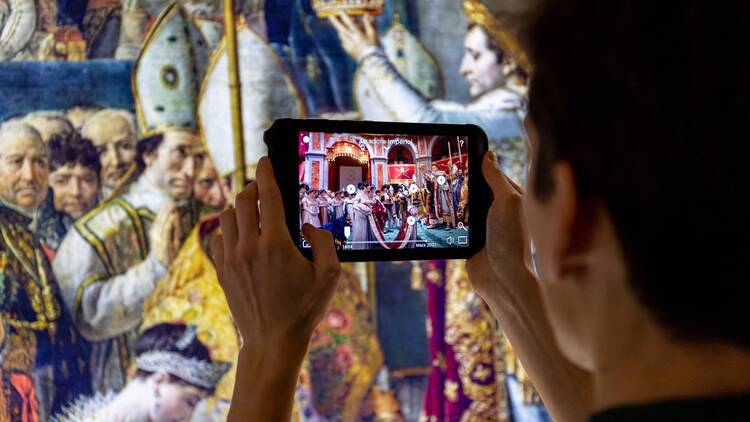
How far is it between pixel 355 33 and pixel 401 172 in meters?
1.80

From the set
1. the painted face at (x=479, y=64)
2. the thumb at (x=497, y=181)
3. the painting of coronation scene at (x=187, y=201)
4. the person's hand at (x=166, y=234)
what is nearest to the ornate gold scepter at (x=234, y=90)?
the painting of coronation scene at (x=187, y=201)

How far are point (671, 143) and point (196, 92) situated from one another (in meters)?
2.47

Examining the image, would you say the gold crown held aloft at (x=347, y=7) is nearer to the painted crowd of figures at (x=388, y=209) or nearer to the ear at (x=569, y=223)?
the painted crowd of figures at (x=388, y=209)

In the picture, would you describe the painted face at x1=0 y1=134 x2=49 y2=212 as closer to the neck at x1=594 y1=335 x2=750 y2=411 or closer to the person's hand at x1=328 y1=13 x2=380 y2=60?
the person's hand at x1=328 y1=13 x2=380 y2=60

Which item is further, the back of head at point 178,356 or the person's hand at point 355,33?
the person's hand at point 355,33

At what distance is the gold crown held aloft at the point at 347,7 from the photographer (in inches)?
112

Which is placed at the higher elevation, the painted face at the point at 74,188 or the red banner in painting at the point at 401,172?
the painted face at the point at 74,188

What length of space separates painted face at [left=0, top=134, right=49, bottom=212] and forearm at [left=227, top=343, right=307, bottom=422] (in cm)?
205

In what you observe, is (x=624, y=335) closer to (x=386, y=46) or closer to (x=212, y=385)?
(x=212, y=385)

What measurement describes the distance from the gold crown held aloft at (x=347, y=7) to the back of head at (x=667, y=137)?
2465 mm

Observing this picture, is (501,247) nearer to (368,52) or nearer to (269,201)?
(269,201)

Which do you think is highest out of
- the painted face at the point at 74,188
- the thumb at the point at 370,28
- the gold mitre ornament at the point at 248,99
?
the thumb at the point at 370,28

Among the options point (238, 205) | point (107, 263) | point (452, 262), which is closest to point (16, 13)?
point (107, 263)

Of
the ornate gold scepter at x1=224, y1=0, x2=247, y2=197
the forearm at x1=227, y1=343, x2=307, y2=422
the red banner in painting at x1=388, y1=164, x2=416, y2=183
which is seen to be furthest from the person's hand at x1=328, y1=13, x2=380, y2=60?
the forearm at x1=227, y1=343, x2=307, y2=422
